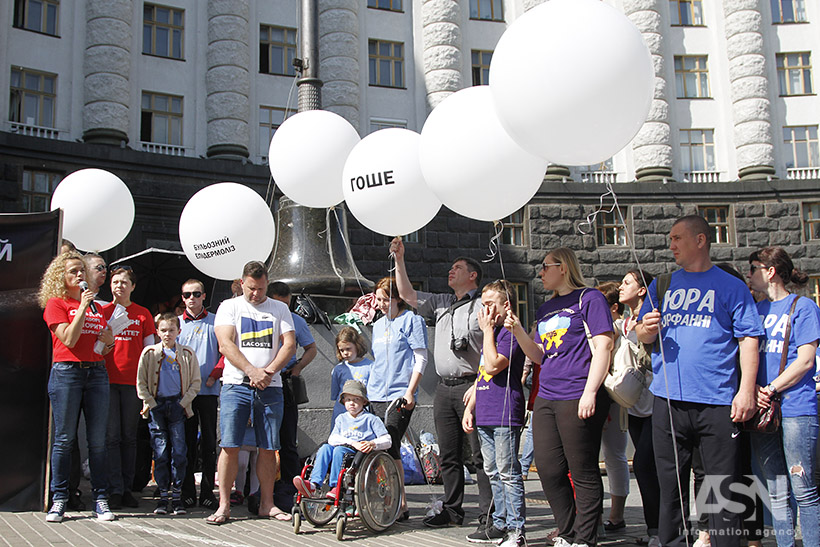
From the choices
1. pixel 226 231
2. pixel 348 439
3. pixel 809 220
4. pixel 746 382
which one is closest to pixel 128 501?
pixel 348 439

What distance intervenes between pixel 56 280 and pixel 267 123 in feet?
58.6

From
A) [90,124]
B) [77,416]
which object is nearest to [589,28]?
[77,416]

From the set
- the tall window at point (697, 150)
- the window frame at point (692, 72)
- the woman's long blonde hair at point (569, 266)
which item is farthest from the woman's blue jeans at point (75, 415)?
the window frame at point (692, 72)

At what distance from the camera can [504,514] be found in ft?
15.8

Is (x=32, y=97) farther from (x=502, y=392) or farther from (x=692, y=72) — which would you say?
(x=692, y=72)

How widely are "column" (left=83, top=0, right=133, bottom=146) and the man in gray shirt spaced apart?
16.7 metres

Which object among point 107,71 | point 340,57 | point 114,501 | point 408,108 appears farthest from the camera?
point 408,108

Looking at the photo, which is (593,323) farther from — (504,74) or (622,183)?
(622,183)

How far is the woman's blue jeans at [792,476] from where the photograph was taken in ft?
13.0

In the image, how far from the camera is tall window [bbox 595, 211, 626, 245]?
77.6 ft

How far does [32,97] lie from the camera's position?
19734 millimetres

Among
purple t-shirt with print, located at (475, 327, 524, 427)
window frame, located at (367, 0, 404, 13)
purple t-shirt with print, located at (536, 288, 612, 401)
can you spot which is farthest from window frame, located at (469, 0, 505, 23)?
purple t-shirt with print, located at (536, 288, 612, 401)

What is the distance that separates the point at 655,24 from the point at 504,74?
23.1 meters

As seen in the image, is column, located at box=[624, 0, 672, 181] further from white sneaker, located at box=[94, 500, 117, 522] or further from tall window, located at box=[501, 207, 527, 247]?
white sneaker, located at box=[94, 500, 117, 522]
